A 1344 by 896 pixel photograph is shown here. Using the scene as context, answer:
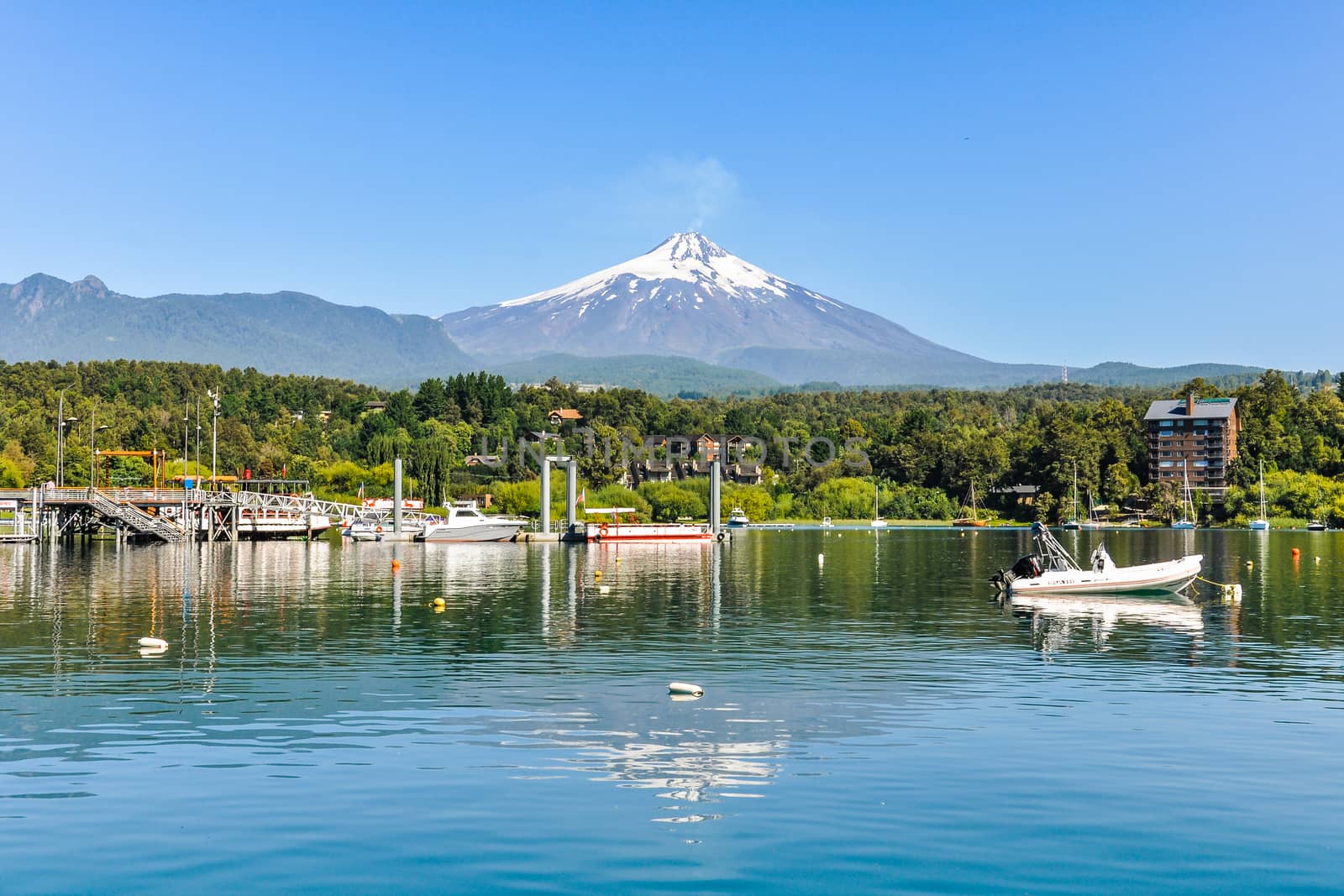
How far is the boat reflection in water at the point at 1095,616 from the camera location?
4400 cm

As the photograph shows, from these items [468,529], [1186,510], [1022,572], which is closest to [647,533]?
[468,529]

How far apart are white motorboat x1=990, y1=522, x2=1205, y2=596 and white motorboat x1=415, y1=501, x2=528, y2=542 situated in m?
75.5

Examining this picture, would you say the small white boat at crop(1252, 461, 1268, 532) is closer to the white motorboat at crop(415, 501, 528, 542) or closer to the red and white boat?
the red and white boat

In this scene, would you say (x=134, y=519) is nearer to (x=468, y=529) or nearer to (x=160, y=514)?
(x=160, y=514)

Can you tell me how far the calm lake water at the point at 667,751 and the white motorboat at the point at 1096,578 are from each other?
→ 479cm

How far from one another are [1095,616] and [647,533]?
81.8 meters

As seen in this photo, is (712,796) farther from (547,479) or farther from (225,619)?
(547,479)

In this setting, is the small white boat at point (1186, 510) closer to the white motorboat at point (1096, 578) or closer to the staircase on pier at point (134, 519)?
the white motorboat at point (1096, 578)

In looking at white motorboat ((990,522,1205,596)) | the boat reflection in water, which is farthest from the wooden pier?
the boat reflection in water

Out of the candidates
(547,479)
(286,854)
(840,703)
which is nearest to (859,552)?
(547,479)

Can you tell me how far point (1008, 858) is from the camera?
17719mm

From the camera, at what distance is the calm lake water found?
17.5 meters

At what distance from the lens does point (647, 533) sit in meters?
131

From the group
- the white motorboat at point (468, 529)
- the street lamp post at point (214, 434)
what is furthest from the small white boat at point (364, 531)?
the street lamp post at point (214, 434)
